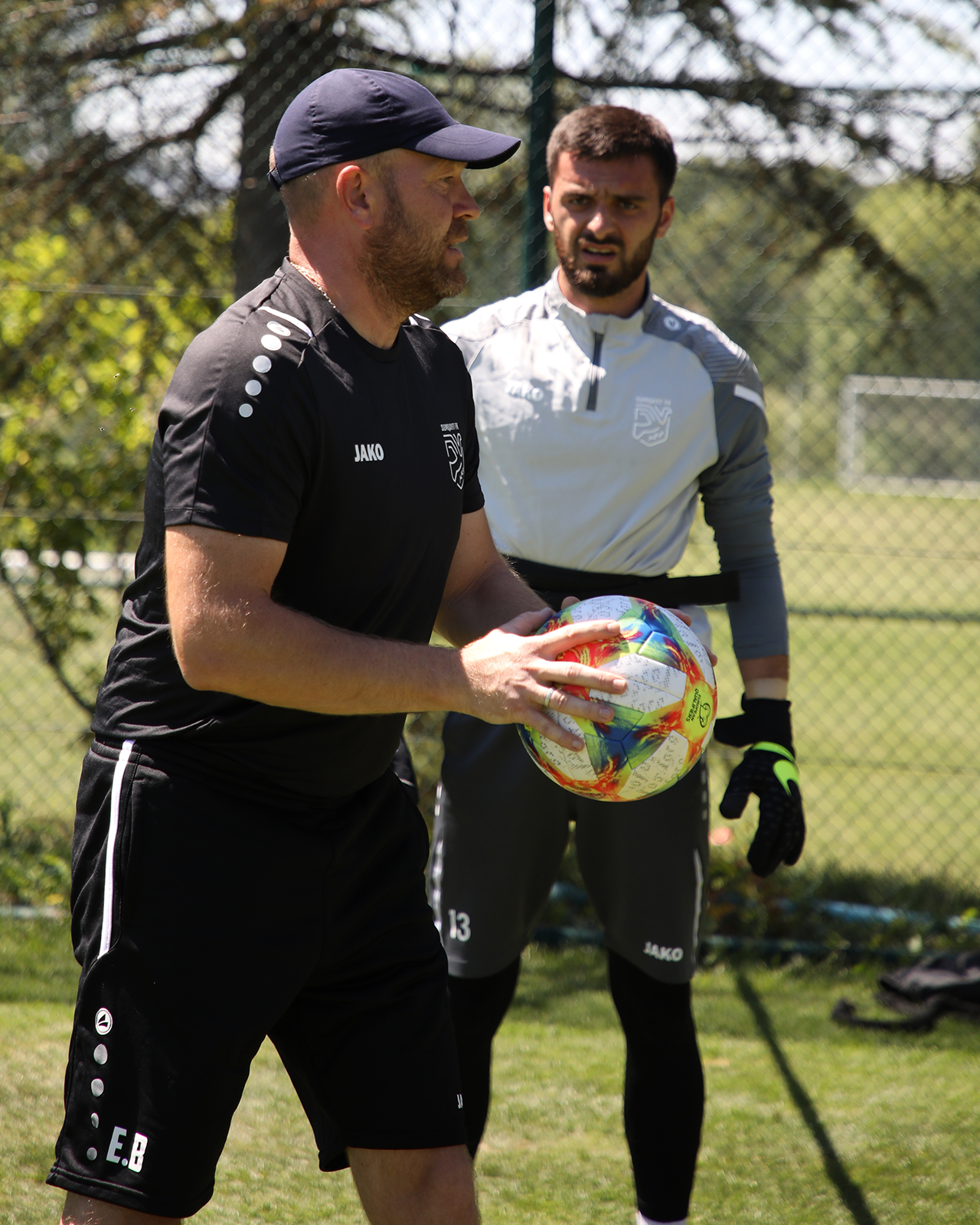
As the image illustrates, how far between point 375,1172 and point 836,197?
428 cm

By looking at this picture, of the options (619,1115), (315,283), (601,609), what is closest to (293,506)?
(315,283)

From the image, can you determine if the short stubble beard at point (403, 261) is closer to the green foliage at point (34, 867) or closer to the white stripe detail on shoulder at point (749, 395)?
the white stripe detail on shoulder at point (749, 395)

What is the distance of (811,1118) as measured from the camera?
11.1ft

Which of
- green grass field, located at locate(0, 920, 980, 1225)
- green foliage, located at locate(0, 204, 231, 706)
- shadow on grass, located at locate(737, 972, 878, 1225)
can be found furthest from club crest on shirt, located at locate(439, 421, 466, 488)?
green foliage, located at locate(0, 204, 231, 706)

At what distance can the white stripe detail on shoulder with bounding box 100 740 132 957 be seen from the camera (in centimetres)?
177

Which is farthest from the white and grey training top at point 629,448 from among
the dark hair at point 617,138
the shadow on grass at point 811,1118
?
the shadow on grass at point 811,1118

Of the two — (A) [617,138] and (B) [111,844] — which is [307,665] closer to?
(B) [111,844]

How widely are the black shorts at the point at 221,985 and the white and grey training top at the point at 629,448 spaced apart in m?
0.95

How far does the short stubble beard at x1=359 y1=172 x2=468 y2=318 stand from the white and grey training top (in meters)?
0.81

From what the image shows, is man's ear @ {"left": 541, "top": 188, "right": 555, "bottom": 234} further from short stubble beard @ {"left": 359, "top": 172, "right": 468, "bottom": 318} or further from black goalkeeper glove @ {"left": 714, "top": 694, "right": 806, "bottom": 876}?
black goalkeeper glove @ {"left": 714, "top": 694, "right": 806, "bottom": 876}

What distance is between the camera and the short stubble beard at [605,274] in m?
2.73

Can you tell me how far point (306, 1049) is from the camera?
1962mm

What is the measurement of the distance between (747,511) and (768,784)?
2.05 feet

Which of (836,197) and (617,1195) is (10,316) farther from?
(617,1195)
